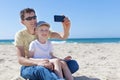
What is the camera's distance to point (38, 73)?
126 inches

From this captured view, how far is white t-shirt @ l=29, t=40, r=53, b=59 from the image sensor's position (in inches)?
136

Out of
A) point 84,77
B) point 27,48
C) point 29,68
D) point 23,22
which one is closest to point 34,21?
point 23,22

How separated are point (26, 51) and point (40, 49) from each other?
301 mm

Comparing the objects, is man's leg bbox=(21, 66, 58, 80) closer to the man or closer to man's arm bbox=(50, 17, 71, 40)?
the man

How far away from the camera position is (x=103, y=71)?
4.65m

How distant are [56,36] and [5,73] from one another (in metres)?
1.17

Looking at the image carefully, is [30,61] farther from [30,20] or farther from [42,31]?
[30,20]

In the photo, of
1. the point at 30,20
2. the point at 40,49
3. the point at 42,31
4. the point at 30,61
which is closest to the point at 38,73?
the point at 30,61

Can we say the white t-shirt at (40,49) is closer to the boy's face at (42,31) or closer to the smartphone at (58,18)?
the boy's face at (42,31)

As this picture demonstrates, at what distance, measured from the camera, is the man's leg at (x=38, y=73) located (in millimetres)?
3064

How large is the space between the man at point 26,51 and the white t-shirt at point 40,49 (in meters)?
0.15

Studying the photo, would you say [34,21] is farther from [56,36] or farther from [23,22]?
[56,36]

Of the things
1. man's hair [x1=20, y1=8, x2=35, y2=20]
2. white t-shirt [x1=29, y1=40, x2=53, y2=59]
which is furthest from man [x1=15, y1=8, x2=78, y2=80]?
white t-shirt [x1=29, y1=40, x2=53, y2=59]

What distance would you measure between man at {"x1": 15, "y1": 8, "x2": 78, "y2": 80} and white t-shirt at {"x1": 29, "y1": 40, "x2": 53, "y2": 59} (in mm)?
154
